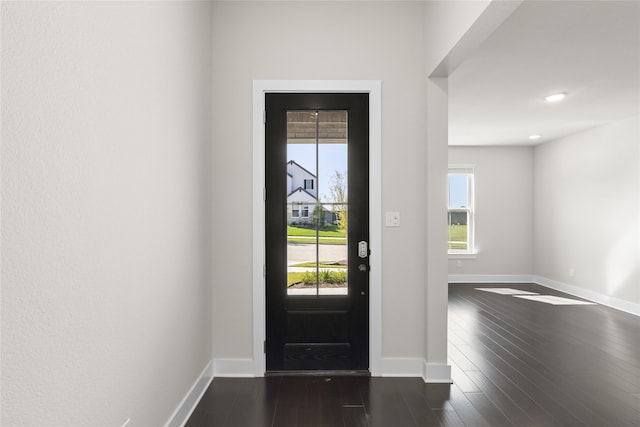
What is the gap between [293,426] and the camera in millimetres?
2115

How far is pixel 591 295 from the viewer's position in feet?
19.1

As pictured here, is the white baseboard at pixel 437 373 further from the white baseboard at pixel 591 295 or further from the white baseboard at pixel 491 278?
the white baseboard at pixel 491 278

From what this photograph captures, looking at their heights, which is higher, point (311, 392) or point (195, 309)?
point (195, 309)

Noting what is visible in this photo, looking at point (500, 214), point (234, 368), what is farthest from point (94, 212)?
point (500, 214)

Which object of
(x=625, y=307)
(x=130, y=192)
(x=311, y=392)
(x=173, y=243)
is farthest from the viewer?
(x=625, y=307)

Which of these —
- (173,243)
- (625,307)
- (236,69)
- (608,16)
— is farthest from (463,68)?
(625,307)

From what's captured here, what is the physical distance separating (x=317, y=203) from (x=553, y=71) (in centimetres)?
278

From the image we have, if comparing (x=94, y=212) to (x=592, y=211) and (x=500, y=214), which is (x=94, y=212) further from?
(x=500, y=214)

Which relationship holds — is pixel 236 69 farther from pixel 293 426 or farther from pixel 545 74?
pixel 545 74

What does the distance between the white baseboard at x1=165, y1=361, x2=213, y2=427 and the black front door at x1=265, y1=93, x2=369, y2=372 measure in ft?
1.48

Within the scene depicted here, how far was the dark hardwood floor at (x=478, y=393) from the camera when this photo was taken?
2.21m

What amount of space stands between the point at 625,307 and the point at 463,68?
4.37 meters

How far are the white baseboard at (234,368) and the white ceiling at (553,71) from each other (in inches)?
127

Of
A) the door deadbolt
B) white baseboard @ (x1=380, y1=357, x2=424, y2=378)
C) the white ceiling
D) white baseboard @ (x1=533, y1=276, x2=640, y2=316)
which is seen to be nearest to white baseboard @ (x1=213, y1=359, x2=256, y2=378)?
white baseboard @ (x1=380, y1=357, x2=424, y2=378)
